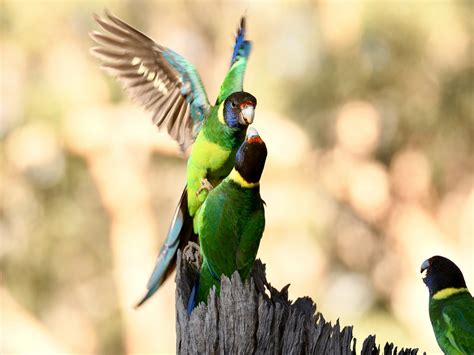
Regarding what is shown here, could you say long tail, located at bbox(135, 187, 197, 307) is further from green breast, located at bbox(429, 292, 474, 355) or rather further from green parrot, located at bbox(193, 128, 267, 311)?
green breast, located at bbox(429, 292, 474, 355)

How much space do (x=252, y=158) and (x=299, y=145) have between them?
11138mm

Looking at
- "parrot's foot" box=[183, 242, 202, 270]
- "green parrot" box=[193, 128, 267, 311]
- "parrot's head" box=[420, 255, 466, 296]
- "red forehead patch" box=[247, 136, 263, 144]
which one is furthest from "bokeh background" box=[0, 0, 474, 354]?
"red forehead patch" box=[247, 136, 263, 144]

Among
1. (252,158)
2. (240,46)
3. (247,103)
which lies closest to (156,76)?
(240,46)

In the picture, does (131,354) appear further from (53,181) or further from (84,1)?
(84,1)

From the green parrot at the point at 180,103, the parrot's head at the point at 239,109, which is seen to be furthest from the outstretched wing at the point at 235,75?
the parrot's head at the point at 239,109

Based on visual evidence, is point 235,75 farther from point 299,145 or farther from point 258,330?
point 299,145

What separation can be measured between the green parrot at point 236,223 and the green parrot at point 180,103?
35.8 inches

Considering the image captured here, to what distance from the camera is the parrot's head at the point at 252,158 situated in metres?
3.73

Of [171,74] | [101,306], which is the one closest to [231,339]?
[171,74]

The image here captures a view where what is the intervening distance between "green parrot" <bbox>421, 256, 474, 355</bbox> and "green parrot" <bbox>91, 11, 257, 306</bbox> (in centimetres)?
126

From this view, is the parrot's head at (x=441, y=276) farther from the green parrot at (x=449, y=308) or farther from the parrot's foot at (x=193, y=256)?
the parrot's foot at (x=193, y=256)

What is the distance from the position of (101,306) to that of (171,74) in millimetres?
13746

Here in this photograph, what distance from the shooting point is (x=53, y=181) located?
17.3 metres

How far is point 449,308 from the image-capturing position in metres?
4.29
